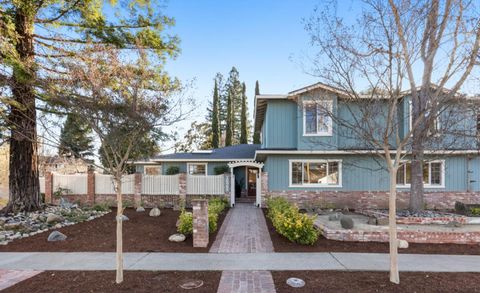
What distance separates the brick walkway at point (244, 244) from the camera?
4621 mm

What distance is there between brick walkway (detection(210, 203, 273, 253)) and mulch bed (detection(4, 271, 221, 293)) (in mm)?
1822

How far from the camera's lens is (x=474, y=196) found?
14.2 meters

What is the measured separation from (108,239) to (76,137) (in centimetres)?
374

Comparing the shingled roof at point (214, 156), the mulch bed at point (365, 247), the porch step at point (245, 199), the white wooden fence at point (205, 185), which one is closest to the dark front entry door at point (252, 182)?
the porch step at point (245, 199)

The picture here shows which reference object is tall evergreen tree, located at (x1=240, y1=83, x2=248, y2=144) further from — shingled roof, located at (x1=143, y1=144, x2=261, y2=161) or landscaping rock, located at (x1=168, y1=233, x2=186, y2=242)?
→ landscaping rock, located at (x1=168, y1=233, x2=186, y2=242)

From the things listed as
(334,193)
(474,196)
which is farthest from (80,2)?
(474,196)

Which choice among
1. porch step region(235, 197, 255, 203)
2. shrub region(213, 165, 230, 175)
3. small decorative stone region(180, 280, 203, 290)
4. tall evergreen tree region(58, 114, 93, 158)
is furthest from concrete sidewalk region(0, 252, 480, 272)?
shrub region(213, 165, 230, 175)

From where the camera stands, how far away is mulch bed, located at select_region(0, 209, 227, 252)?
7.01 meters

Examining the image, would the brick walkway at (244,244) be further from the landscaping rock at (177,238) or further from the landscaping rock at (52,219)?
the landscaping rock at (52,219)

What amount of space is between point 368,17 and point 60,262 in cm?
824

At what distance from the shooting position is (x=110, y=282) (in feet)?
15.6

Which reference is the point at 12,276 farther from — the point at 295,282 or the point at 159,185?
the point at 159,185

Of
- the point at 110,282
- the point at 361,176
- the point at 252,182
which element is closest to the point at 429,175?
the point at 361,176

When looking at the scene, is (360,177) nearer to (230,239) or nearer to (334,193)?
(334,193)
